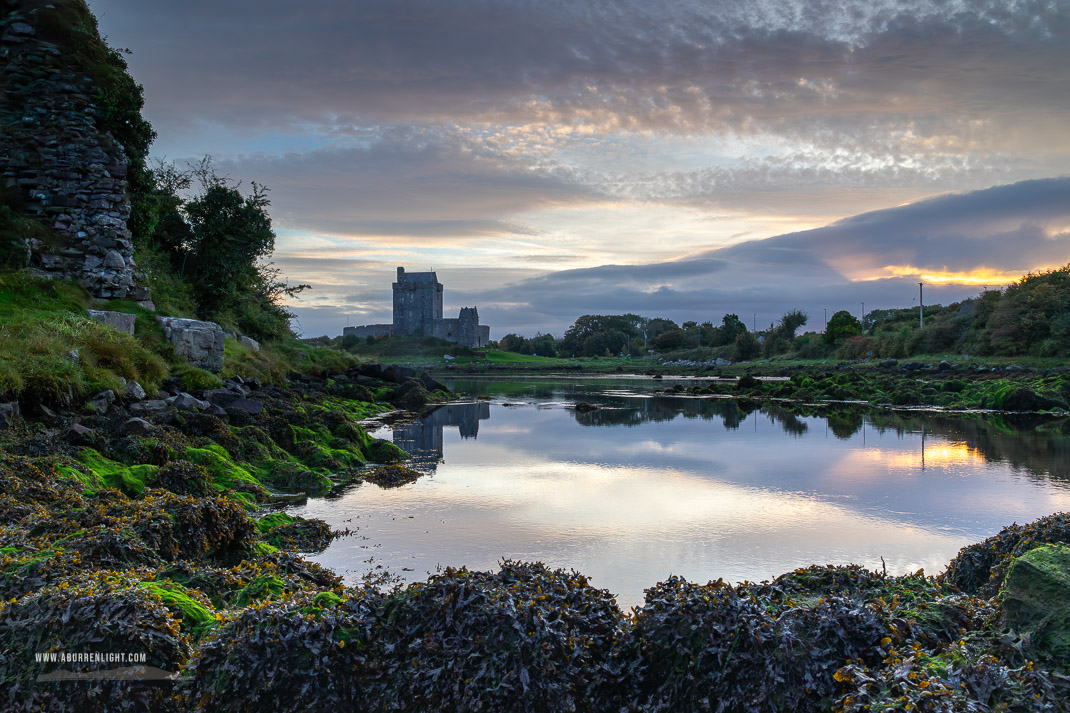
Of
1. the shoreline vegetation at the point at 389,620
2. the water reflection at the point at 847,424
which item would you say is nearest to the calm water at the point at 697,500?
the water reflection at the point at 847,424

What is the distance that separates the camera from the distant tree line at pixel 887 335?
3600cm

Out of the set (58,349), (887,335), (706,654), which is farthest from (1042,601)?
(887,335)

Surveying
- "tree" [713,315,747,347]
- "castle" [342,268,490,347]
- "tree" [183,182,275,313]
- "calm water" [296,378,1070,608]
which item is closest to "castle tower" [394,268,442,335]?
"castle" [342,268,490,347]

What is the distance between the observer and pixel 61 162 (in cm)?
1262

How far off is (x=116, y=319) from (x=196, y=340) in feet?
5.68

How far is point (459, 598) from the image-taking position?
10.8ft

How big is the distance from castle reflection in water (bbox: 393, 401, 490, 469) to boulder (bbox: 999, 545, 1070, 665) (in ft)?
29.6

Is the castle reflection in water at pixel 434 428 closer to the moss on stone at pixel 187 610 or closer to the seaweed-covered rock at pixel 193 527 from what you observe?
the seaweed-covered rock at pixel 193 527

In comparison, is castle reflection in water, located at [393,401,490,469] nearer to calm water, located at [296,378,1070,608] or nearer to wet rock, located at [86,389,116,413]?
calm water, located at [296,378,1070,608]

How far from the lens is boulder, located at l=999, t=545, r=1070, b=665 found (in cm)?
283

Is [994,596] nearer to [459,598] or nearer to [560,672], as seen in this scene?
[560,672]

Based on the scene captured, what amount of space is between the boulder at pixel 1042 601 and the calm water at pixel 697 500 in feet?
8.25

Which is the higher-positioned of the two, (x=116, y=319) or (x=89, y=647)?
(x=116, y=319)

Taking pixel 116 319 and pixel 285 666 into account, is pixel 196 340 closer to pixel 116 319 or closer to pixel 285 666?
pixel 116 319
